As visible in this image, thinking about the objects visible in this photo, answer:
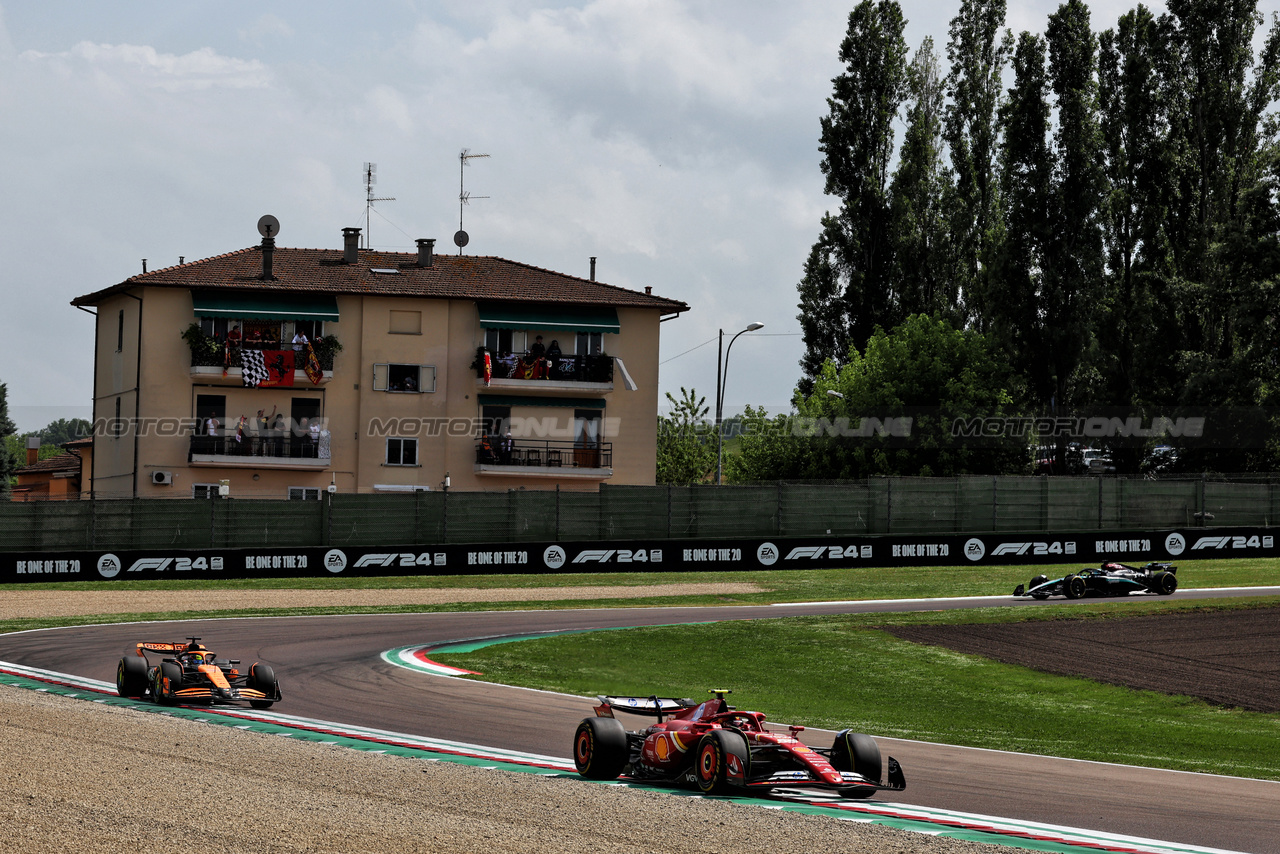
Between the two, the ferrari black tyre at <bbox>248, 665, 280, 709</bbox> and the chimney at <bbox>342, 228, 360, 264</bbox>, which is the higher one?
the chimney at <bbox>342, 228, 360, 264</bbox>

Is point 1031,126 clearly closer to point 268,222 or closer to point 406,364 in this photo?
point 406,364

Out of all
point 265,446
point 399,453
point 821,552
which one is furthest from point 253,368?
point 821,552

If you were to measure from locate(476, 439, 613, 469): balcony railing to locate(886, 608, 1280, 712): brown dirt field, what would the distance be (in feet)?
85.1

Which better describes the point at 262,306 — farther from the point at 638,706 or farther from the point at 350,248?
the point at 638,706

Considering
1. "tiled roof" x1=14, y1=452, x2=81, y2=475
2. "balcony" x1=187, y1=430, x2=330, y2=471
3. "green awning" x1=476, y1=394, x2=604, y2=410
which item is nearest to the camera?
"balcony" x1=187, y1=430, x2=330, y2=471

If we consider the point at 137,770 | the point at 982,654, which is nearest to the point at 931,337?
the point at 982,654

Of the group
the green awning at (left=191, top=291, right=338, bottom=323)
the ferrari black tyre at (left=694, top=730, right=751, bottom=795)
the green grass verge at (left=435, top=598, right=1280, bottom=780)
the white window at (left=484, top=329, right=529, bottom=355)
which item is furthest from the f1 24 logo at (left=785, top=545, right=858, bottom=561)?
the ferrari black tyre at (left=694, top=730, right=751, bottom=795)

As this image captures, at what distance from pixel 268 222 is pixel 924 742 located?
4361cm

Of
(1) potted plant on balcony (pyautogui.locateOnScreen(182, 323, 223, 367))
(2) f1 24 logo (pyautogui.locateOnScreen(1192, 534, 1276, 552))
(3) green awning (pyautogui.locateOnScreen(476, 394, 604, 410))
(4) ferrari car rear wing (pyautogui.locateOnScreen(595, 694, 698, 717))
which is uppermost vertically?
(1) potted plant on balcony (pyautogui.locateOnScreen(182, 323, 223, 367))

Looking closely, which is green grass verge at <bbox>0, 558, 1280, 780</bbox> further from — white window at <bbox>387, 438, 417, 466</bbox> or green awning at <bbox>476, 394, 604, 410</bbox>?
green awning at <bbox>476, 394, 604, 410</bbox>

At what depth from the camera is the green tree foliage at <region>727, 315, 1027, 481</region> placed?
5759cm

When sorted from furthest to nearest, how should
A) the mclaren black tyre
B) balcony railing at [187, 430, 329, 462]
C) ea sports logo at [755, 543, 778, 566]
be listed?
1. balcony railing at [187, 430, 329, 462]
2. ea sports logo at [755, 543, 778, 566]
3. the mclaren black tyre

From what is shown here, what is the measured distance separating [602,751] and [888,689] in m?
10.8

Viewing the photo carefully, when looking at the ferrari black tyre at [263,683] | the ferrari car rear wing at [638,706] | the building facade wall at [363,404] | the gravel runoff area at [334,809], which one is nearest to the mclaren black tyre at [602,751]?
the gravel runoff area at [334,809]
